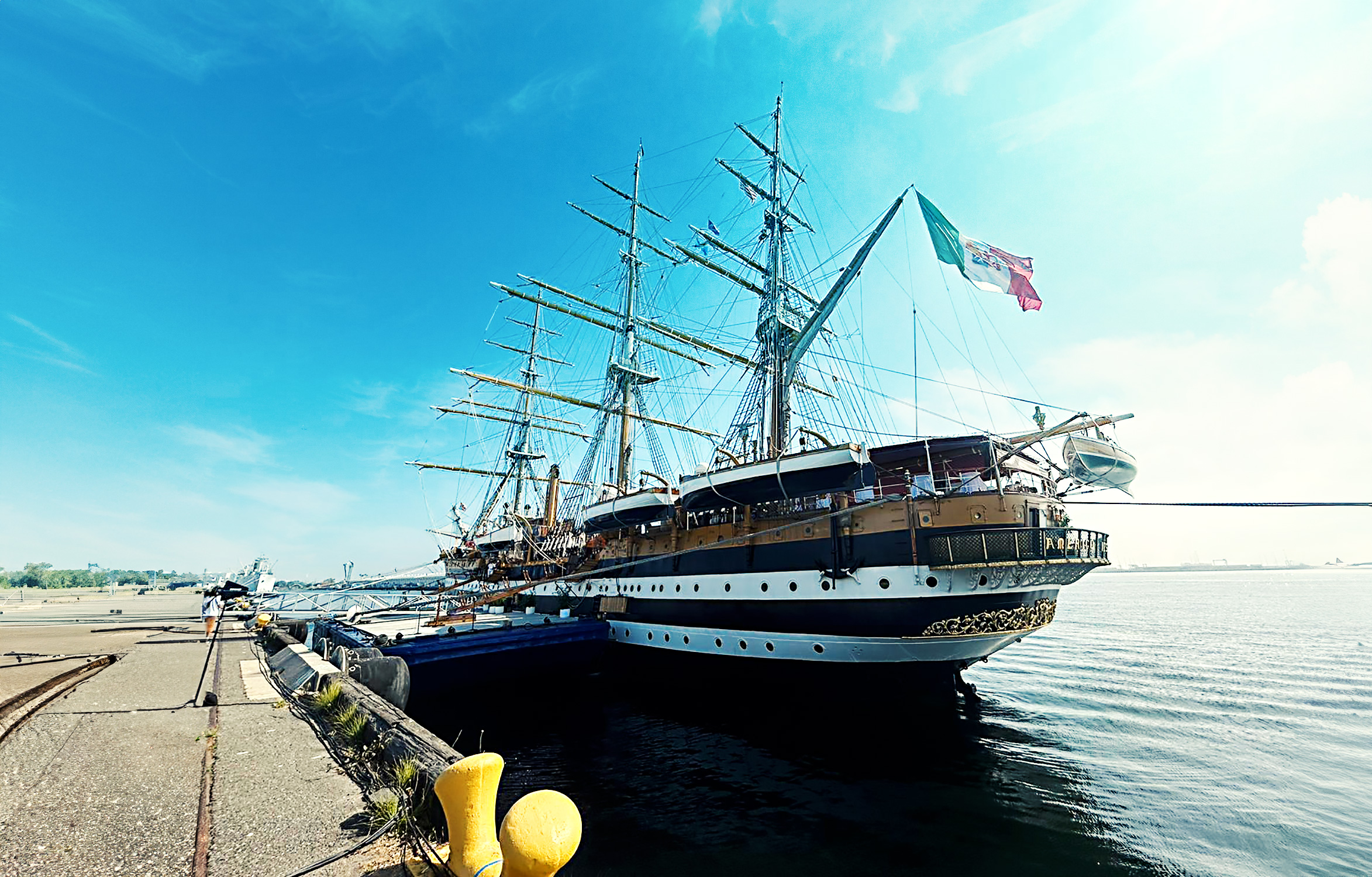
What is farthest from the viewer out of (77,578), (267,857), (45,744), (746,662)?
(77,578)

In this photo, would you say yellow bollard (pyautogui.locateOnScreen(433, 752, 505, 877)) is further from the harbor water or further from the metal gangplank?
the metal gangplank

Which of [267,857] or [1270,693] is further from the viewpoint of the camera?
[1270,693]

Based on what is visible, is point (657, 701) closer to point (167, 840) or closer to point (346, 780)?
point (346, 780)

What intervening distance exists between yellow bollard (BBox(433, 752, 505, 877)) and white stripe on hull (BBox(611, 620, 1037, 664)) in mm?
12457

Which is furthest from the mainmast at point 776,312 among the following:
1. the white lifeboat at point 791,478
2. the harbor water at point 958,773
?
the harbor water at point 958,773

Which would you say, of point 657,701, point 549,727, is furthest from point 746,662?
point 549,727

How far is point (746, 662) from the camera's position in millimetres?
16578

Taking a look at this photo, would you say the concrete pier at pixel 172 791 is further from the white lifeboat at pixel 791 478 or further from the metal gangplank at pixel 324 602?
the metal gangplank at pixel 324 602

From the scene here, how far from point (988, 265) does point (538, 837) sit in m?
16.4

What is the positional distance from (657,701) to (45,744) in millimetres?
13950

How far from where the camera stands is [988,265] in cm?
1482

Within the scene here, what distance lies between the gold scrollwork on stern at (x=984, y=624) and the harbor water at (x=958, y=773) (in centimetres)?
262

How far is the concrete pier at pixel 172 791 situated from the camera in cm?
421

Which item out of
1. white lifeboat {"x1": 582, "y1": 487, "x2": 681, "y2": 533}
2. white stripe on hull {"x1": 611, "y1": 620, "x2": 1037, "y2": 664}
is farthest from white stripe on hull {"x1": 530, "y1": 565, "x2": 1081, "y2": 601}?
white lifeboat {"x1": 582, "y1": 487, "x2": 681, "y2": 533}
